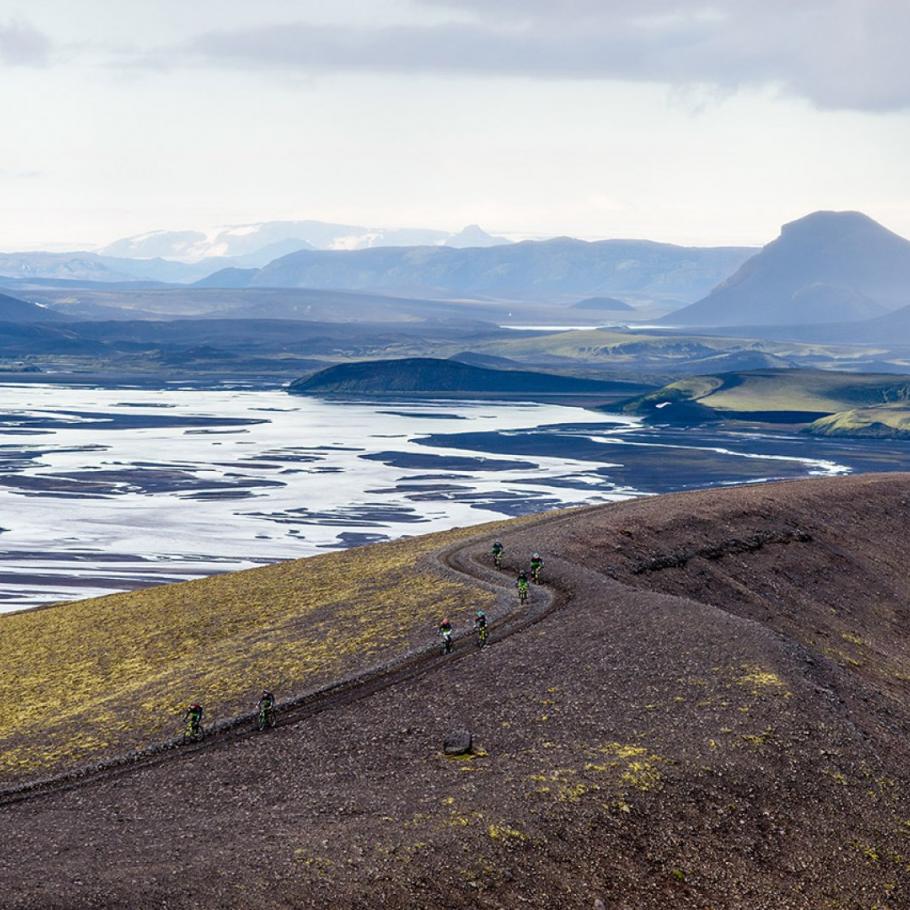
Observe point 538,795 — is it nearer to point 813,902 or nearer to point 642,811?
point 642,811

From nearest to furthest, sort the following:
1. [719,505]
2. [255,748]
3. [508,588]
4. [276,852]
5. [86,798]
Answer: [276,852]
[86,798]
[255,748]
[508,588]
[719,505]

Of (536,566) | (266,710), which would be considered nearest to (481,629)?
(266,710)

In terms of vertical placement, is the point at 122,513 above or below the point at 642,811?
below

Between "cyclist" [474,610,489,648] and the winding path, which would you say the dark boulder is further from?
"cyclist" [474,610,489,648]

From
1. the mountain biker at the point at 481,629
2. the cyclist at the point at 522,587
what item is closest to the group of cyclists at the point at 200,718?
the mountain biker at the point at 481,629

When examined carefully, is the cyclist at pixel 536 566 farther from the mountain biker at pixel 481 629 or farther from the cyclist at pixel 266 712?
the cyclist at pixel 266 712

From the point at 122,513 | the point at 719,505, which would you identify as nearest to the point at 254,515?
the point at 122,513
